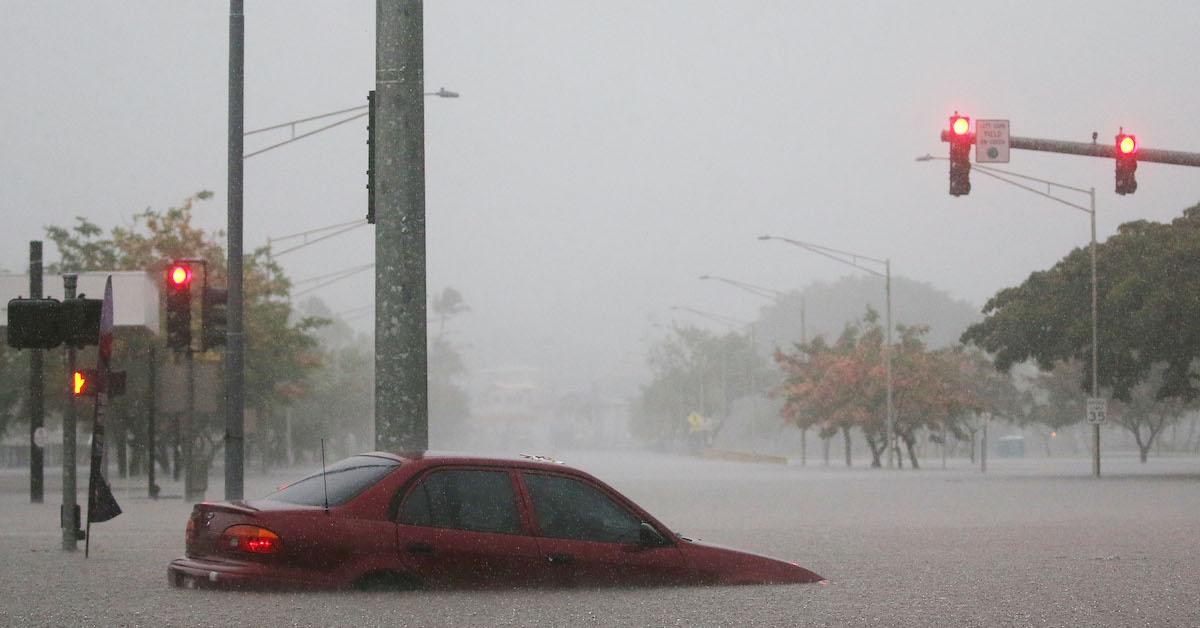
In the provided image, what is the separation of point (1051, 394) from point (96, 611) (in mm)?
95342

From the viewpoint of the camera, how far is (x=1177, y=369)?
55.2 meters

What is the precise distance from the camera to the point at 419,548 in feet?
36.8

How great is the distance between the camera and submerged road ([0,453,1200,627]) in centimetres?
1030

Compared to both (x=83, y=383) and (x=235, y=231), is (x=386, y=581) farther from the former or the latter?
(x=235, y=231)

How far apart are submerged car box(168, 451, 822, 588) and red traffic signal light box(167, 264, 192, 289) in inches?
604

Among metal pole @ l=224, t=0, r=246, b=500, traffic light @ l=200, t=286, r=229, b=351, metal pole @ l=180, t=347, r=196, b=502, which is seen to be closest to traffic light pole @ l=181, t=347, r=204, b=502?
metal pole @ l=180, t=347, r=196, b=502

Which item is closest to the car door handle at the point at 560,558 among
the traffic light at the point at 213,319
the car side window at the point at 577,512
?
the car side window at the point at 577,512

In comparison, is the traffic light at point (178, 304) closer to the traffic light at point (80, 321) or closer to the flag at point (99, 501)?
the flag at point (99, 501)

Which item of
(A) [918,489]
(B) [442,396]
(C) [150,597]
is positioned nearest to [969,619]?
(C) [150,597]

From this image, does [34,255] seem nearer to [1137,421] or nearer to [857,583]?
[857,583]

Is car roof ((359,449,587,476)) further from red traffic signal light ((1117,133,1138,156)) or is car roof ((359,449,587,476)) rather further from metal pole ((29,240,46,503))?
metal pole ((29,240,46,503))

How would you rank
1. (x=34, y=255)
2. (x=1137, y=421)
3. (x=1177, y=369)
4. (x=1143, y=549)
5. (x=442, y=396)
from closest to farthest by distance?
1. (x=1143, y=549)
2. (x=34, y=255)
3. (x=1177, y=369)
4. (x=1137, y=421)
5. (x=442, y=396)

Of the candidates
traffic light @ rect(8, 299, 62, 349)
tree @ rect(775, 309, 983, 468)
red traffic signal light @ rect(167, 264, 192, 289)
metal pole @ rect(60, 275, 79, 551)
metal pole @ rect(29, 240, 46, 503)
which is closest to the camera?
traffic light @ rect(8, 299, 62, 349)

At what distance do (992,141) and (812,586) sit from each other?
57.3ft
